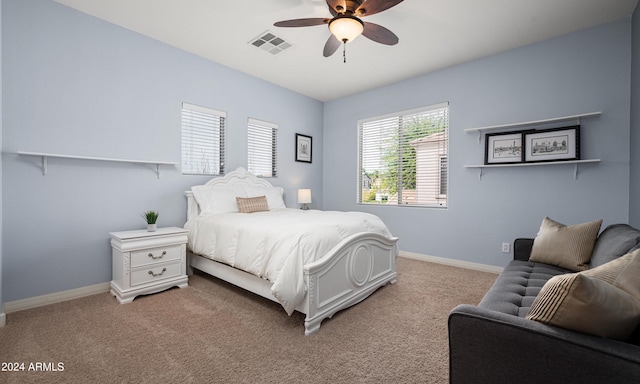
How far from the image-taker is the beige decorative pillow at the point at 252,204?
138 inches

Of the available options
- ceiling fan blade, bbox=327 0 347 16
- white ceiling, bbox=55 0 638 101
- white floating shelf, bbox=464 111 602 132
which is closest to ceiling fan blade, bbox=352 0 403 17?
ceiling fan blade, bbox=327 0 347 16

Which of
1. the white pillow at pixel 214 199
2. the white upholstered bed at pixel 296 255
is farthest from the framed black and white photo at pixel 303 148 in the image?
the white upholstered bed at pixel 296 255

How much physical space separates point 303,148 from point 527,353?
4.46 metres

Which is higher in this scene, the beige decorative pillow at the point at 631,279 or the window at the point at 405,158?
Result: the window at the point at 405,158

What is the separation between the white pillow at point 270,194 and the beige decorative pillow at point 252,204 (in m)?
0.21

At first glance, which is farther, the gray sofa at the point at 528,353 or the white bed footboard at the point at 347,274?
the white bed footboard at the point at 347,274

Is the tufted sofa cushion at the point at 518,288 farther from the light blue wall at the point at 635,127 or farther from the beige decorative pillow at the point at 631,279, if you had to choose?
the light blue wall at the point at 635,127

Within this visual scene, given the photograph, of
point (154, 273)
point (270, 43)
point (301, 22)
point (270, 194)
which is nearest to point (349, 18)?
point (301, 22)

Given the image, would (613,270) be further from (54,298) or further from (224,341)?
(54,298)

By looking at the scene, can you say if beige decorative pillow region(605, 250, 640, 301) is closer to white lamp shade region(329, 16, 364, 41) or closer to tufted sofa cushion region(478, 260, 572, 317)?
tufted sofa cushion region(478, 260, 572, 317)

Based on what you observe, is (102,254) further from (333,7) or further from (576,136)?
(576,136)

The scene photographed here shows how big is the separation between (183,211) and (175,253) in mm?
733

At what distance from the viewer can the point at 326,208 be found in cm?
541

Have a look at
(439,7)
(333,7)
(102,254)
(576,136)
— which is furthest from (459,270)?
(102,254)
